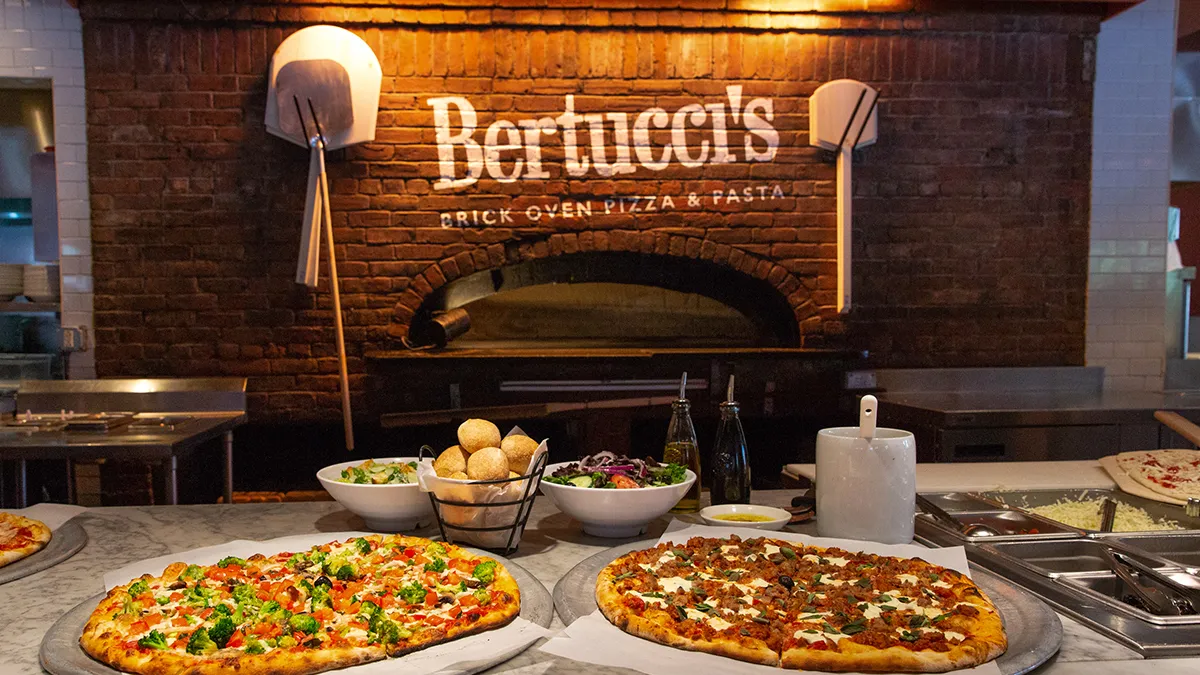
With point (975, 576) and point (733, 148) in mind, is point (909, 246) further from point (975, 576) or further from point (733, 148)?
point (975, 576)

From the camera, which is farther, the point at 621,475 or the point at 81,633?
the point at 621,475

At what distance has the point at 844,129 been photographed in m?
4.44

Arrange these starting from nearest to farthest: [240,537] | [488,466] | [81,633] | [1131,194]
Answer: [81,633] < [488,466] < [240,537] < [1131,194]

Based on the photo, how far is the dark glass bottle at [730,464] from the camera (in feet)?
5.97

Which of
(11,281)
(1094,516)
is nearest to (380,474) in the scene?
(1094,516)

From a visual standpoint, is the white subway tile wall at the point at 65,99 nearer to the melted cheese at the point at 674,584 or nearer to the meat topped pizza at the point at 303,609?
the meat topped pizza at the point at 303,609

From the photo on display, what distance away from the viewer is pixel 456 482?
4.84 feet

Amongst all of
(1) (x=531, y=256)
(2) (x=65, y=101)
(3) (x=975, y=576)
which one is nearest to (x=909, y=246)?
(1) (x=531, y=256)

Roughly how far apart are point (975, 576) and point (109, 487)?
13.7 ft

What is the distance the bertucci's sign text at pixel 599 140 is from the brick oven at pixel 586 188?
0.01m

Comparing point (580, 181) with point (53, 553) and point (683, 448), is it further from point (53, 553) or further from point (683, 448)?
point (53, 553)

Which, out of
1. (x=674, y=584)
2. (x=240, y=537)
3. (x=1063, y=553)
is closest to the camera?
(x=674, y=584)

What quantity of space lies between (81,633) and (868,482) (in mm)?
1234

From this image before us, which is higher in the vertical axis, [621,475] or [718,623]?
[621,475]
